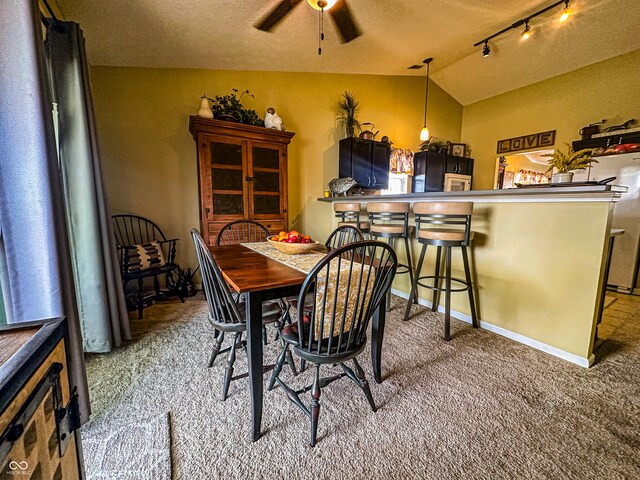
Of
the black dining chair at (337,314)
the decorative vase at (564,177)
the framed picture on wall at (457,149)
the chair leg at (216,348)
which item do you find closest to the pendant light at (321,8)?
the black dining chair at (337,314)

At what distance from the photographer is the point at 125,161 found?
10.0ft

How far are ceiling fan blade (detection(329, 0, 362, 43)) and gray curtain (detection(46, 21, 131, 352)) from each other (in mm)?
1841

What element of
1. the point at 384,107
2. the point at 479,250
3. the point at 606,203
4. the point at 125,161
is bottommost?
the point at 479,250

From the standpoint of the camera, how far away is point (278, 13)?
7.36 feet

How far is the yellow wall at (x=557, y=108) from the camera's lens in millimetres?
3637

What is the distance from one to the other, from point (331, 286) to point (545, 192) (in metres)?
1.68

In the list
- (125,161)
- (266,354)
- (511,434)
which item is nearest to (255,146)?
(125,161)

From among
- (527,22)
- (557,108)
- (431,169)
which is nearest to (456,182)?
(431,169)

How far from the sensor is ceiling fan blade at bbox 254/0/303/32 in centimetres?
213

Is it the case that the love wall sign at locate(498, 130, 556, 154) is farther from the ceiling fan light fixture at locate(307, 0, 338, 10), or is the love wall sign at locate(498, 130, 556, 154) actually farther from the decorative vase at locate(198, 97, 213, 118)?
the decorative vase at locate(198, 97, 213, 118)

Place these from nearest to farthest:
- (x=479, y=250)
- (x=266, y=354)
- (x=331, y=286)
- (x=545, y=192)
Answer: (x=331, y=286) < (x=545, y=192) < (x=266, y=354) < (x=479, y=250)

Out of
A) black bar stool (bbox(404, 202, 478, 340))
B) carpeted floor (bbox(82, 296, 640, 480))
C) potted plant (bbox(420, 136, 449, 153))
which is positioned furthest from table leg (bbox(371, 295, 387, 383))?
potted plant (bbox(420, 136, 449, 153))

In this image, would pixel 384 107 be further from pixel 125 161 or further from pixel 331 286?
pixel 331 286

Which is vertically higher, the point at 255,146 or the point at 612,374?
the point at 255,146
